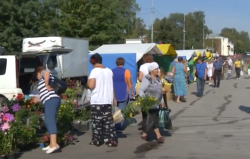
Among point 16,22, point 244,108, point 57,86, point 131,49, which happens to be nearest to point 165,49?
point 131,49

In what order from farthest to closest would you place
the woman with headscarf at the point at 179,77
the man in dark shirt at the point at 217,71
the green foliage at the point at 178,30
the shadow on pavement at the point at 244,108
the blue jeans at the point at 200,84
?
the green foliage at the point at 178,30, the man in dark shirt at the point at 217,71, the blue jeans at the point at 200,84, the woman with headscarf at the point at 179,77, the shadow on pavement at the point at 244,108

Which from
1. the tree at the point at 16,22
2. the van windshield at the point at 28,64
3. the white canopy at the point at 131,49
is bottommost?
the van windshield at the point at 28,64

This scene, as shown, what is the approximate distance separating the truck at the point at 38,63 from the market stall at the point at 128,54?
5.69 feet

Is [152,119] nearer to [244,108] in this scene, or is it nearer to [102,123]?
[102,123]

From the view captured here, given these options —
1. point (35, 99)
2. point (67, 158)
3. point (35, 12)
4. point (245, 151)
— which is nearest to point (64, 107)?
point (35, 99)

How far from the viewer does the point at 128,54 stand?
17922mm

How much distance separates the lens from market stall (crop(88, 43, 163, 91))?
59.0 feet

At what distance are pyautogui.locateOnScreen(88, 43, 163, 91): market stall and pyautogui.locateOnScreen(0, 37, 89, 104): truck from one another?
173 centimetres

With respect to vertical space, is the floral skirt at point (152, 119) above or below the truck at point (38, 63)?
below

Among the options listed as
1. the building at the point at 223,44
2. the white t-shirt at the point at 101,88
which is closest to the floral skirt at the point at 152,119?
the white t-shirt at the point at 101,88

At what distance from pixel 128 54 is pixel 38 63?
351cm

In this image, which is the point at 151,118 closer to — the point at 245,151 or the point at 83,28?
the point at 245,151

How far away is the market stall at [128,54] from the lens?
1797 cm

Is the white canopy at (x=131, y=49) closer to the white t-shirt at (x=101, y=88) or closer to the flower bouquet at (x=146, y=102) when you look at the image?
the flower bouquet at (x=146, y=102)
